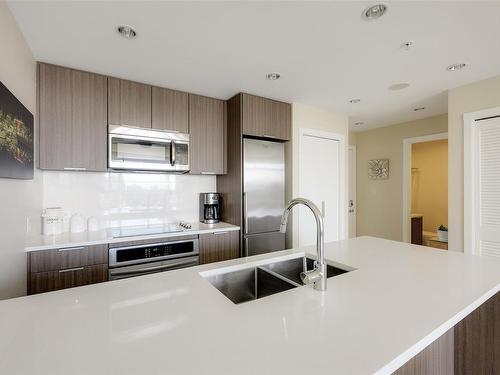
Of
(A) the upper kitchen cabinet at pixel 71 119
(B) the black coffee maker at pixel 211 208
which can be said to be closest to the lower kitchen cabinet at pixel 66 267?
(A) the upper kitchen cabinet at pixel 71 119

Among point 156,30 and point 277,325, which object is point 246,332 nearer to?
point 277,325

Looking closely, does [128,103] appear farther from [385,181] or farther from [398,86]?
[385,181]

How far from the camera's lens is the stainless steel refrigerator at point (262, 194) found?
8.99 feet

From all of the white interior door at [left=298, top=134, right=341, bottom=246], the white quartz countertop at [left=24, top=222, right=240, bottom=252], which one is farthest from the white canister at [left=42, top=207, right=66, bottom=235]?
the white interior door at [left=298, top=134, right=341, bottom=246]

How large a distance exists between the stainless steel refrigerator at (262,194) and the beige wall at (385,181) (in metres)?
2.31

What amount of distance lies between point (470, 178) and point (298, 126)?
1865 mm

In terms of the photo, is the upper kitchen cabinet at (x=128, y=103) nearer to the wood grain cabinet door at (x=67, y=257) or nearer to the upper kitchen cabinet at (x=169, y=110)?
the upper kitchen cabinet at (x=169, y=110)

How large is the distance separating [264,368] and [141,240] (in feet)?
5.98

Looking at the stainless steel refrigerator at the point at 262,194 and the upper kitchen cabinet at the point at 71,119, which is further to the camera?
the stainless steel refrigerator at the point at 262,194

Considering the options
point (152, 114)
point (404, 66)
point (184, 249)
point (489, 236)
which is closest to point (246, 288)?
point (184, 249)

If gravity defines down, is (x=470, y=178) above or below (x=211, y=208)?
above

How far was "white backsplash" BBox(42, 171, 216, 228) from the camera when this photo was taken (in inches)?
93.9

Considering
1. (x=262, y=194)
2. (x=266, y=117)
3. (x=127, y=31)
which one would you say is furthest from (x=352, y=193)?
(x=127, y=31)

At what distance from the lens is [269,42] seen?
5.84 ft
